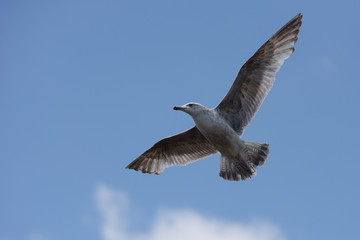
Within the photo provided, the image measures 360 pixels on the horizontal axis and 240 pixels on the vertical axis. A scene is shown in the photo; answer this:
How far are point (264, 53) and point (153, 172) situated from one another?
12.0 ft

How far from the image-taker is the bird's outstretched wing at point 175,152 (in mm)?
11312

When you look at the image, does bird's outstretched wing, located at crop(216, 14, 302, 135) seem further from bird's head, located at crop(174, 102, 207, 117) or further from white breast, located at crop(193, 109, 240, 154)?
bird's head, located at crop(174, 102, 207, 117)

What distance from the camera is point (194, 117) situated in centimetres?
1016

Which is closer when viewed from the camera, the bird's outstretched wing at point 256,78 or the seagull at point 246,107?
the seagull at point 246,107

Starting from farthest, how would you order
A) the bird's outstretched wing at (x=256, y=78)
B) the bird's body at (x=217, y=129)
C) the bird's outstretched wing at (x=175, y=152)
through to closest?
the bird's outstretched wing at (x=175, y=152), the bird's outstretched wing at (x=256, y=78), the bird's body at (x=217, y=129)

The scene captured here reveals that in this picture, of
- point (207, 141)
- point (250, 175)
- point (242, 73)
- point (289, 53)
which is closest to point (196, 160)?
point (207, 141)

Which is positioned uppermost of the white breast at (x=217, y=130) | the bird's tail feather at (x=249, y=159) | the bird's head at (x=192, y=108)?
the bird's head at (x=192, y=108)

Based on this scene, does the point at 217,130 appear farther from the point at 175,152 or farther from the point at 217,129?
the point at 175,152

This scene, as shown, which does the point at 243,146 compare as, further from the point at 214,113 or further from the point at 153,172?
the point at 153,172

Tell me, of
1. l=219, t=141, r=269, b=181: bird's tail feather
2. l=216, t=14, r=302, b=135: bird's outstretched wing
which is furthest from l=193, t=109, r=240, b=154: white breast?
l=216, t=14, r=302, b=135: bird's outstretched wing

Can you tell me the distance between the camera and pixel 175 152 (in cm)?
1167

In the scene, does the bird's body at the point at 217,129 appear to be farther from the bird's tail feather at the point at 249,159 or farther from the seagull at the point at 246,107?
the bird's tail feather at the point at 249,159

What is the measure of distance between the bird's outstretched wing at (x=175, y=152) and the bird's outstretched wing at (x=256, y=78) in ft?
3.35

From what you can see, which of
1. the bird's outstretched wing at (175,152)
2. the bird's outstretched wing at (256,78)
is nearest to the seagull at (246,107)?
the bird's outstretched wing at (256,78)
